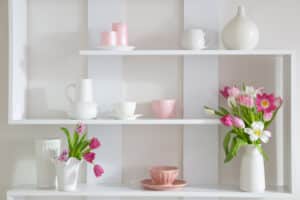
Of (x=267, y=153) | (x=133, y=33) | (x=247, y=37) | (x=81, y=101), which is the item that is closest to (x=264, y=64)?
(x=247, y=37)

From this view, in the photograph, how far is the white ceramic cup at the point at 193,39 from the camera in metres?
1.95

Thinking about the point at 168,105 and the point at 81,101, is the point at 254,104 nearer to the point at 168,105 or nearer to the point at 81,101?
the point at 168,105

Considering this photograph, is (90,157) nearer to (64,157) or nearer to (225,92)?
(64,157)

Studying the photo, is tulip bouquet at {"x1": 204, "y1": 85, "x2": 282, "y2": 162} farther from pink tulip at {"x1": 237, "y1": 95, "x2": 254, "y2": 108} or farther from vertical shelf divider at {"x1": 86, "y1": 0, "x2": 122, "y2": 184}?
vertical shelf divider at {"x1": 86, "y1": 0, "x2": 122, "y2": 184}

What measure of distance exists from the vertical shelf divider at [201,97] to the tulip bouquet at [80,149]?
0.39 meters

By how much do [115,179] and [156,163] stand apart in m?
0.18

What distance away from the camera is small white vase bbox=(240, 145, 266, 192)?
1.92 metres

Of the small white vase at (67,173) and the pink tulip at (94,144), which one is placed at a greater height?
the pink tulip at (94,144)

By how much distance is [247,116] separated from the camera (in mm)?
1920

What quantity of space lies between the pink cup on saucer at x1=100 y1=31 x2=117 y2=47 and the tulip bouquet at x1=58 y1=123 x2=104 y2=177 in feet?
1.06

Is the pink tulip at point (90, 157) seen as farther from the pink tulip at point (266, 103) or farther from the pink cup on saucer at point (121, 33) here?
the pink tulip at point (266, 103)

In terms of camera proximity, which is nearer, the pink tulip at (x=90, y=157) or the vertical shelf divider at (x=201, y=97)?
the pink tulip at (x=90, y=157)

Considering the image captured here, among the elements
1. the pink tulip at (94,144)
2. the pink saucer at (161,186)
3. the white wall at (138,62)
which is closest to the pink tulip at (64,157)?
the pink tulip at (94,144)

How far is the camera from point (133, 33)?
211 cm
